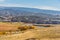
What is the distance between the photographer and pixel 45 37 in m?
25.5

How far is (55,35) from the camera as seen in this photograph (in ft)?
86.7

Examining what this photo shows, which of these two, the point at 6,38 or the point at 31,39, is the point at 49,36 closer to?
the point at 31,39

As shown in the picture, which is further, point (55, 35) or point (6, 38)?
point (55, 35)

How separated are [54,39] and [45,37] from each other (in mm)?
1429

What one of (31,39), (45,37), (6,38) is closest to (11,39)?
(6,38)

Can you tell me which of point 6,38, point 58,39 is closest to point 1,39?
point 6,38

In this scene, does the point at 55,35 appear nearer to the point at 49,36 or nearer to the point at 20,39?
the point at 49,36

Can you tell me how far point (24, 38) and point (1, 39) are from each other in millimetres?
2900

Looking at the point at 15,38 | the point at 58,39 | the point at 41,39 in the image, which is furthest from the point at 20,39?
the point at 58,39

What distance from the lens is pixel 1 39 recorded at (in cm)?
2336

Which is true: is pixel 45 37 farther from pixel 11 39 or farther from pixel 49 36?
pixel 11 39

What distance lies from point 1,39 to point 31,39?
3.26 meters

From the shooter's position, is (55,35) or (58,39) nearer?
(58,39)

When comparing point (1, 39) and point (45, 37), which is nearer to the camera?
point (1, 39)
